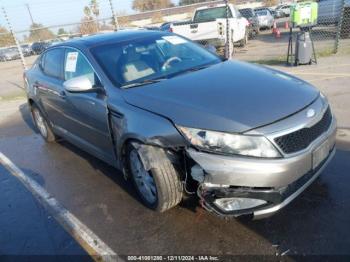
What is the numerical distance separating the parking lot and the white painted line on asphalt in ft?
0.17

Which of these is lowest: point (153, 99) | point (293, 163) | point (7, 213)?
point (7, 213)

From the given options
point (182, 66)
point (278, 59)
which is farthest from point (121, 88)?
point (278, 59)

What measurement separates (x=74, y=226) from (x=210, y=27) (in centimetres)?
1099

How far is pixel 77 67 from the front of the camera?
4.48 m

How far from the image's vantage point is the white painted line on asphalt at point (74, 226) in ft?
10.6

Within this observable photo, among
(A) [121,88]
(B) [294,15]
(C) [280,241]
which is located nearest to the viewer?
(C) [280,241]

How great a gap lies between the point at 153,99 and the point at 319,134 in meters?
1.49

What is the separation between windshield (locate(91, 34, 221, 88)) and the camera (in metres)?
3.96

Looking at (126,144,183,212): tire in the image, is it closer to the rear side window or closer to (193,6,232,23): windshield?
the rear side window

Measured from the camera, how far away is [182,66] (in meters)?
4.21

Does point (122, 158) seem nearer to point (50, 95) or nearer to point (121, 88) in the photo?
point (121, 88)

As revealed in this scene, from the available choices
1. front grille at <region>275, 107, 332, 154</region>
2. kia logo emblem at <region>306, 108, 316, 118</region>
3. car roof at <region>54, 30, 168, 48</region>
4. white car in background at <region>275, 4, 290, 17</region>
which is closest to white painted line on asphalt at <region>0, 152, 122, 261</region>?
front grille at <region>275, 107, 332, 154</region>

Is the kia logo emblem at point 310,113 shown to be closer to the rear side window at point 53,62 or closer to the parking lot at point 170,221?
the parking lot at point 170,221

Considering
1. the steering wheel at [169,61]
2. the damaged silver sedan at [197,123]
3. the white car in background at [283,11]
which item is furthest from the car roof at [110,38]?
the white car in background at [283,11]
